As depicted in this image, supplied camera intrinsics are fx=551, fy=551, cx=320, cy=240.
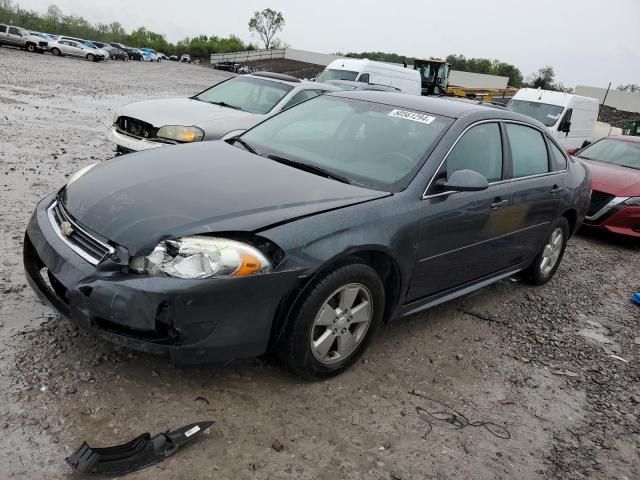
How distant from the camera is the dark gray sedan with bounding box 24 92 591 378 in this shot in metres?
2.69

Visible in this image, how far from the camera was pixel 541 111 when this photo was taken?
13875 millimetres

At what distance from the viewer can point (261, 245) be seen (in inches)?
111

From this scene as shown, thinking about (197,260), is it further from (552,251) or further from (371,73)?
(371,73)

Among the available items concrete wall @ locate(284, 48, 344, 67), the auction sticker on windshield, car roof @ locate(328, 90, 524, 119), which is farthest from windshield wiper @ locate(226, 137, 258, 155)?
concrete wall @ locate(284, 48, 344, 67)

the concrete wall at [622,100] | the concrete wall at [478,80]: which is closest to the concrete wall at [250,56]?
the concrete wall at [478,80]

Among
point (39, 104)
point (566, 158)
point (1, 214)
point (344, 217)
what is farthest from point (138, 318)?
point (39, 104)

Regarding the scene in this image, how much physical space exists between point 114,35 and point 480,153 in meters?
128

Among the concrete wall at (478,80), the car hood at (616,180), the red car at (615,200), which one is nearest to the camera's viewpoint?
the red car at (615,200)

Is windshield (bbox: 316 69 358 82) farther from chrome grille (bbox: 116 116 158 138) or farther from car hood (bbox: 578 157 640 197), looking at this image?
chrome grille (bbox: 116 116 158 138)

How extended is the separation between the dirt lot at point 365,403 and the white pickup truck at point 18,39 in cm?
4105

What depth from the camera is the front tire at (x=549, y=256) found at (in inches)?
210

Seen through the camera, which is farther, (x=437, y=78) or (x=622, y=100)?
(x=622, y=100)

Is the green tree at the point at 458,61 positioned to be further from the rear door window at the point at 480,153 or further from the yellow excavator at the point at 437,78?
the rear door window at the point at 480,153

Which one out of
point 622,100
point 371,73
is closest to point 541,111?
point 371,73
